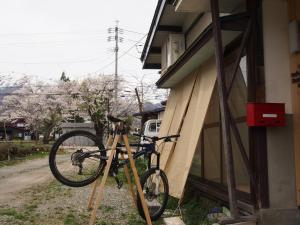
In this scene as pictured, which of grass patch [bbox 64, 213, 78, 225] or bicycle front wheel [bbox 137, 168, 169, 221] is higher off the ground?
→ bicycle front wheel [bbox 137, 168, 169, 221]

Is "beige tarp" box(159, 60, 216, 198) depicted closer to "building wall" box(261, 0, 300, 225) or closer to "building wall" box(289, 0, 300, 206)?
"building wall" box(261, 0, 300, 225)

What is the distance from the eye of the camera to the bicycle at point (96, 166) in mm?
5457

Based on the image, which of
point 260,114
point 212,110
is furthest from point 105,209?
point 260,114

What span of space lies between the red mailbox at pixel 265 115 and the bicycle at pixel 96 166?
74.3 inches

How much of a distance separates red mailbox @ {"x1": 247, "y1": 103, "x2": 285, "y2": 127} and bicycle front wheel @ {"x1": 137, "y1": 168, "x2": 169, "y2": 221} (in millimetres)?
2016

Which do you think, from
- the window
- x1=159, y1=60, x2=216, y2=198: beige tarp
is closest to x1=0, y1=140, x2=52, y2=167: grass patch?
the window

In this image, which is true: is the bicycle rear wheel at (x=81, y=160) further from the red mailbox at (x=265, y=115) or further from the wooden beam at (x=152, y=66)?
the wooden beam at (x=152, y=66)

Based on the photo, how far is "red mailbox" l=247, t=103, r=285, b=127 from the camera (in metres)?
4.40

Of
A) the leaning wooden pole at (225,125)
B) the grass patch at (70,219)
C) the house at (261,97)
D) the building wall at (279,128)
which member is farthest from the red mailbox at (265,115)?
the grass patch at (70,219)

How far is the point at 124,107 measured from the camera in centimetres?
4734

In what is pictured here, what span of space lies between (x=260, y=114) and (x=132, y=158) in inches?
77.9

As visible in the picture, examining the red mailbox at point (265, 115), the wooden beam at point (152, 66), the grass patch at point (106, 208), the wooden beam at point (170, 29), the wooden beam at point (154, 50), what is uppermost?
the wooden beam at point (154, 50)

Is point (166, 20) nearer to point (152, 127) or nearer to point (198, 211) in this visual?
point (198, 211)

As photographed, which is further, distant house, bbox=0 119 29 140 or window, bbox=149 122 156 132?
distant house, bbox=0 119 29 140
